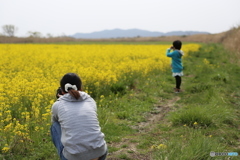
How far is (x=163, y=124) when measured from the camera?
5.10 meters

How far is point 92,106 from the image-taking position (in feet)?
9.07

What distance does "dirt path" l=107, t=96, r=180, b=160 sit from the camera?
3.67 m

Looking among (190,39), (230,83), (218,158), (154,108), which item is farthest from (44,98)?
(190,39)

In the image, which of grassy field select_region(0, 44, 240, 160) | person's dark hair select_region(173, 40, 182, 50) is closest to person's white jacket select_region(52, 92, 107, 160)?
grassy field select_region(0, 44, 240, 160)

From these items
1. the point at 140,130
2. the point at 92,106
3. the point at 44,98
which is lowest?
the point at 140,130

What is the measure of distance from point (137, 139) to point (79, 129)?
1.98 meters

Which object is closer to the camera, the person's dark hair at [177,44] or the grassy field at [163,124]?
the grassy field at [163,124]

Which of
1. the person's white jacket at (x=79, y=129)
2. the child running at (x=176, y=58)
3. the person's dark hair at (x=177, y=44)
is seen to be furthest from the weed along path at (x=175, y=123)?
the person's dark hair at (x=177, y=44)

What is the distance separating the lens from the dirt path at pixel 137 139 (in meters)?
3.67

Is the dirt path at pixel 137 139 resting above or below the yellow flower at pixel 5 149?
below

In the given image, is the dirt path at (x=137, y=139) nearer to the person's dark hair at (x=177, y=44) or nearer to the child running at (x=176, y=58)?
the child running at (x=176, y=58)

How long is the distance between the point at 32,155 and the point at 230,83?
23.4ft

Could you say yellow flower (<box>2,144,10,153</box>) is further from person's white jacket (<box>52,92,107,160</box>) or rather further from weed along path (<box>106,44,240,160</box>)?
weed along path (<box>106,44,240,160</box>)

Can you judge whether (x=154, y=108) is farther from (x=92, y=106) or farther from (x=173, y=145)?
(x=92, y=106)
